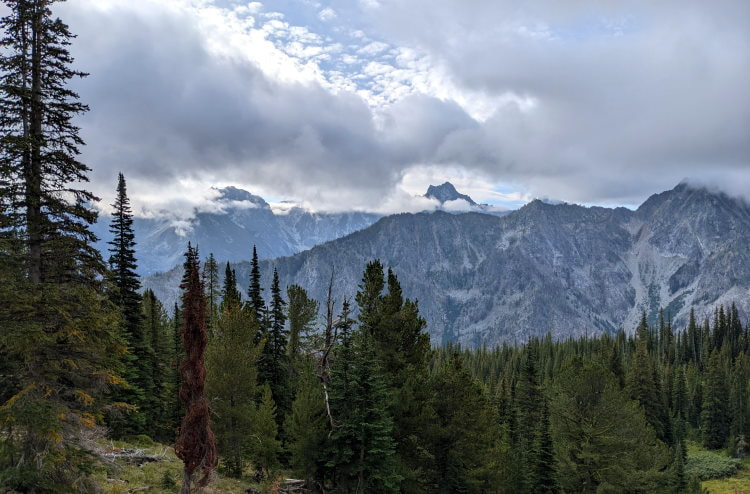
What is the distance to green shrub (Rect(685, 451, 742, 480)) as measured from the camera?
68.7 metres

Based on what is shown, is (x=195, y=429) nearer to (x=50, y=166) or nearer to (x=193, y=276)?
(x=193, y=276)

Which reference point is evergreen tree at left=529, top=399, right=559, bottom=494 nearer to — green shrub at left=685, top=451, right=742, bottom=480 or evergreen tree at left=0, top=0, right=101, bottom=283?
evergreen tree at left=0, top=0, right=101, bottom=283

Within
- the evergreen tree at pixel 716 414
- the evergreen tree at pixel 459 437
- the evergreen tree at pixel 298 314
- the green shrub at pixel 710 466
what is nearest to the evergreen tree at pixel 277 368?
the evergreen tree at pixel 298 314

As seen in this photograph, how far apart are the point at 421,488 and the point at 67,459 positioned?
17655mm

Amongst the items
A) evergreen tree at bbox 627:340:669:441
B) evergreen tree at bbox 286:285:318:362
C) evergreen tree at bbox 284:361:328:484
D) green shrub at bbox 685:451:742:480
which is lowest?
green shrub at bbox 685:451:742:480

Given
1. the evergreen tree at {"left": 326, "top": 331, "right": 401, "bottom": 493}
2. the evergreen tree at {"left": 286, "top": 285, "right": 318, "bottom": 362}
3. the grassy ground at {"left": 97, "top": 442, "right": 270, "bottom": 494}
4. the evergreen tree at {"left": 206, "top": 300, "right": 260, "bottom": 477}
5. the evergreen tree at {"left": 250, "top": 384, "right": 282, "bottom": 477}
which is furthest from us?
the evergreen tree at {"left": 286, "top": 285, "right": 318, "bottom": 362}

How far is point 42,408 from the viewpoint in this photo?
43.9 ft

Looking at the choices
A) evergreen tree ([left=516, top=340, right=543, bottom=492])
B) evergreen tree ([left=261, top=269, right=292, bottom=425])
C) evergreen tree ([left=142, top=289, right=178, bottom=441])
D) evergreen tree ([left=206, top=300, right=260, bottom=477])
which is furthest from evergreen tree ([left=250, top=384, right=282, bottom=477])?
evergreen tree ([left=516, top=340, right=543, bottom=492])

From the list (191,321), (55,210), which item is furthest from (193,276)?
(55,210)

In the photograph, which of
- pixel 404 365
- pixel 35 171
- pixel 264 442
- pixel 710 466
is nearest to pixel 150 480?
pixel 264 442

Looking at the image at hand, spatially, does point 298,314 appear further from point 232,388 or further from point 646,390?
point 646,390

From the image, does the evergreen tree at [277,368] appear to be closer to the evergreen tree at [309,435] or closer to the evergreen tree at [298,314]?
the evergreen tree at [298,314]

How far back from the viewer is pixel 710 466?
236ft

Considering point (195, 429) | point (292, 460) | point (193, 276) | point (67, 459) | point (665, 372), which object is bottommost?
point (665, 372)
